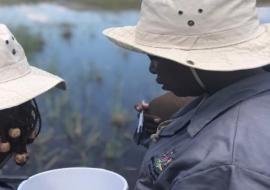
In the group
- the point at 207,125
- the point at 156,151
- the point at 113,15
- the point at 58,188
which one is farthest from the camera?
the point at 113,15

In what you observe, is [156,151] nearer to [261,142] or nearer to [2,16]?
[261,142]

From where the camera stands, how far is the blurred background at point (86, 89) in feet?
10.3

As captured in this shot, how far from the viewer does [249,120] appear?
1.12 metres

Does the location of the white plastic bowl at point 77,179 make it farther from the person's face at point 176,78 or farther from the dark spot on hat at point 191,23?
the dark spot on hat at point 191,23

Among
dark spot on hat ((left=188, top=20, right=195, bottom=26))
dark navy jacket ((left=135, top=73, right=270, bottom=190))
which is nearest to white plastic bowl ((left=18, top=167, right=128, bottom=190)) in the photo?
dark navy jacket ((left=135, top=73, right=270, bottom=190))

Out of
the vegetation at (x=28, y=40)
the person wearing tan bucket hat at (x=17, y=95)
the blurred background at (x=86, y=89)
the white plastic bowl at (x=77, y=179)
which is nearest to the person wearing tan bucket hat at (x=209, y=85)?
the white plastic bowl at (x=77, y=179)

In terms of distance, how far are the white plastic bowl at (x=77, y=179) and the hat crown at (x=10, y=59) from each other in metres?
0.25

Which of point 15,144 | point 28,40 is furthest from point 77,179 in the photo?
point 28,40

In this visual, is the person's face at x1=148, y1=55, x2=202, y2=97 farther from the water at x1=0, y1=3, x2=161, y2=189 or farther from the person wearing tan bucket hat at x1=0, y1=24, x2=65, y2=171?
the water at x1=0, y1=3, x2=161, y2=189

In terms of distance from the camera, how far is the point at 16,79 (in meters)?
1.42

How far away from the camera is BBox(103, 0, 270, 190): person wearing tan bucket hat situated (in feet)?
3.55

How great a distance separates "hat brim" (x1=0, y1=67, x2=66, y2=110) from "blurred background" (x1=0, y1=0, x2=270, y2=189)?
1591 millimetres

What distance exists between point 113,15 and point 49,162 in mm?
890

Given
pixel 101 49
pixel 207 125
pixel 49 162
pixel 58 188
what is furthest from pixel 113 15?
pixel 207 125
